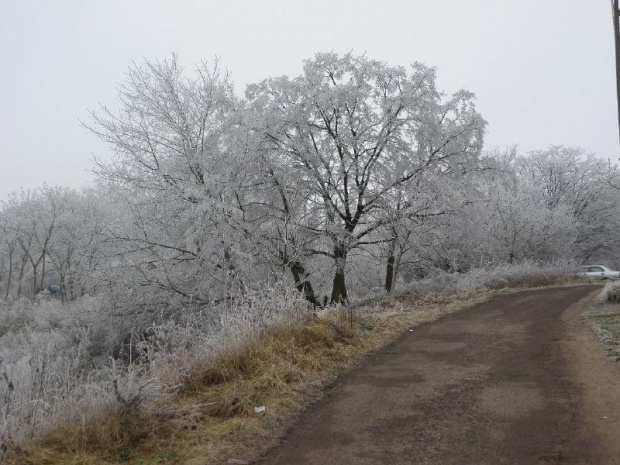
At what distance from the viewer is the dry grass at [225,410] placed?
4.08 metres

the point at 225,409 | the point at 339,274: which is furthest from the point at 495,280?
the point at 225,409

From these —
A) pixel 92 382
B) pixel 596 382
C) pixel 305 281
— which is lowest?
pixel 596 382

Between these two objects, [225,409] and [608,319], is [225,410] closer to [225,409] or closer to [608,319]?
[225,409]

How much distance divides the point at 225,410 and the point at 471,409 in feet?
8.74

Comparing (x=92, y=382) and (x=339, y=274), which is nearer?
(x=92, y=382)

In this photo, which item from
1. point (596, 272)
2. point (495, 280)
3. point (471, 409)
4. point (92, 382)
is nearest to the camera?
point (471, 409)

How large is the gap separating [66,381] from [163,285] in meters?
8.89

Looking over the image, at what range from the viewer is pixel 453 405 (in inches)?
199

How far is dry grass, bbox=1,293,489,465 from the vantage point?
4078 mm

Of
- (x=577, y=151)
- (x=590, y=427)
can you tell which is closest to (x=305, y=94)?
(x=590, y=427)

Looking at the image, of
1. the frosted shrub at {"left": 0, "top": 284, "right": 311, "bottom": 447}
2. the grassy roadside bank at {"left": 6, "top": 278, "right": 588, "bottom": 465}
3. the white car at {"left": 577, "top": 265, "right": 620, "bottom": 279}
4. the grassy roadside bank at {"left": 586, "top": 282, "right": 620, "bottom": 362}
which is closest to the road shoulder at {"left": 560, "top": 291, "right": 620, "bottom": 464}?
the grassy roadside bank at {"left": 586, "top": 282, "right": 620, "bottom": 362}

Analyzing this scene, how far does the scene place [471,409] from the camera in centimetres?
489

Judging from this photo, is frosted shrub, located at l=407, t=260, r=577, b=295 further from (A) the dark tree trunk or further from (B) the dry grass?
(B) the dry grass

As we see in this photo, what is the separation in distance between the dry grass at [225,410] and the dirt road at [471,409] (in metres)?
0.34
